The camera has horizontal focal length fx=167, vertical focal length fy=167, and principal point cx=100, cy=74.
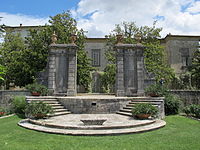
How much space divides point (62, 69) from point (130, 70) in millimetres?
5074

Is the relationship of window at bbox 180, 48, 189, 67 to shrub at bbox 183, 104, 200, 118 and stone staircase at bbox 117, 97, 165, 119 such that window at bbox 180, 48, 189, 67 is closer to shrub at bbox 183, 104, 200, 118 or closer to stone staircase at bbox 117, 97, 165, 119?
shrub at bbox 183, 104, 200, 118

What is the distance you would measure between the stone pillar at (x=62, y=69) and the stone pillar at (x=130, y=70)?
10.8 feet

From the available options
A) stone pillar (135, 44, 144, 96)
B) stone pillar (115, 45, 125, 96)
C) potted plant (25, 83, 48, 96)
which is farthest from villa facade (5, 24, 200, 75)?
potted plant (25, 83, 48, 96)

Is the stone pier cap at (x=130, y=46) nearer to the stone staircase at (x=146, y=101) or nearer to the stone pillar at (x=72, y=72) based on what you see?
the stone pillar at (x=72, y=72)

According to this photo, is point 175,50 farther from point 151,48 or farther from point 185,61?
point 151,48

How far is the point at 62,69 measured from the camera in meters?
12.6

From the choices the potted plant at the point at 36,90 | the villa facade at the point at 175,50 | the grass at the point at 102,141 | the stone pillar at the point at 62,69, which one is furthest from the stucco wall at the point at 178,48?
the grass at the point at 102,141

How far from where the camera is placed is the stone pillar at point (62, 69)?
482 inches

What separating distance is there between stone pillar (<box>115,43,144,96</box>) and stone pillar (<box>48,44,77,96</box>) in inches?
130

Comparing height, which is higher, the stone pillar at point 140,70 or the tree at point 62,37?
the tree at point 62,37

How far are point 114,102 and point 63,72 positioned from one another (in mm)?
4639

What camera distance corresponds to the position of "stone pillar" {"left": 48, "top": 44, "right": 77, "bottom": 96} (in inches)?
482

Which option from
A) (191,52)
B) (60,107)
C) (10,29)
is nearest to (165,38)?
(191,52)

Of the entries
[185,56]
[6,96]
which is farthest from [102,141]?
[185,56]
